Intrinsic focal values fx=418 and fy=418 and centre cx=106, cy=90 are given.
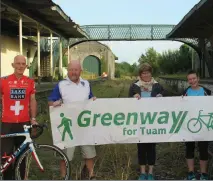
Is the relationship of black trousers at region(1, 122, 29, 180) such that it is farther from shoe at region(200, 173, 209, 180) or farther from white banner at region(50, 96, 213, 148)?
shoe at region(200, 173, 209, 180)

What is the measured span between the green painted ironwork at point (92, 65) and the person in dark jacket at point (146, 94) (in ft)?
167

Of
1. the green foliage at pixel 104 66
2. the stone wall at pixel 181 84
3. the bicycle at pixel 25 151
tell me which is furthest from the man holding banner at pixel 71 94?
the green foliage at pixel 104 66

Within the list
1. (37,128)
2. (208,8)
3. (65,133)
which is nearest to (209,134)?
(65,133)

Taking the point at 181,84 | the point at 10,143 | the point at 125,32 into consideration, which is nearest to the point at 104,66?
the point at 125,32

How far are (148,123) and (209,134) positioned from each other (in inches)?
33.1

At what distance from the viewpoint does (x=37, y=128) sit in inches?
203

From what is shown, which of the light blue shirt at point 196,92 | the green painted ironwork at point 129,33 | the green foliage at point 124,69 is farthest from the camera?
the green foliage at point 124,69

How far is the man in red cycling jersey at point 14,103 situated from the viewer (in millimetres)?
4992

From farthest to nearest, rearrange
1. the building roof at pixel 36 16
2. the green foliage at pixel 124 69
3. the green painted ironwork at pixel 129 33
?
the green foliage at pixel 124 69, the green painted ironwork at pixel 129 33, the building roof at pixel 36 16

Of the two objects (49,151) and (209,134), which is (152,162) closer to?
(209,134)

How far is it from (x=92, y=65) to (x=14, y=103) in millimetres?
52563

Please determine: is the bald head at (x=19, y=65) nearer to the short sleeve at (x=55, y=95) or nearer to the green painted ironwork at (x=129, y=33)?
the short sleeve at (x=55, y=95)

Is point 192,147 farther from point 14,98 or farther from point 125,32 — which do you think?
point 125,32

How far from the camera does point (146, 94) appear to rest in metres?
5.65
